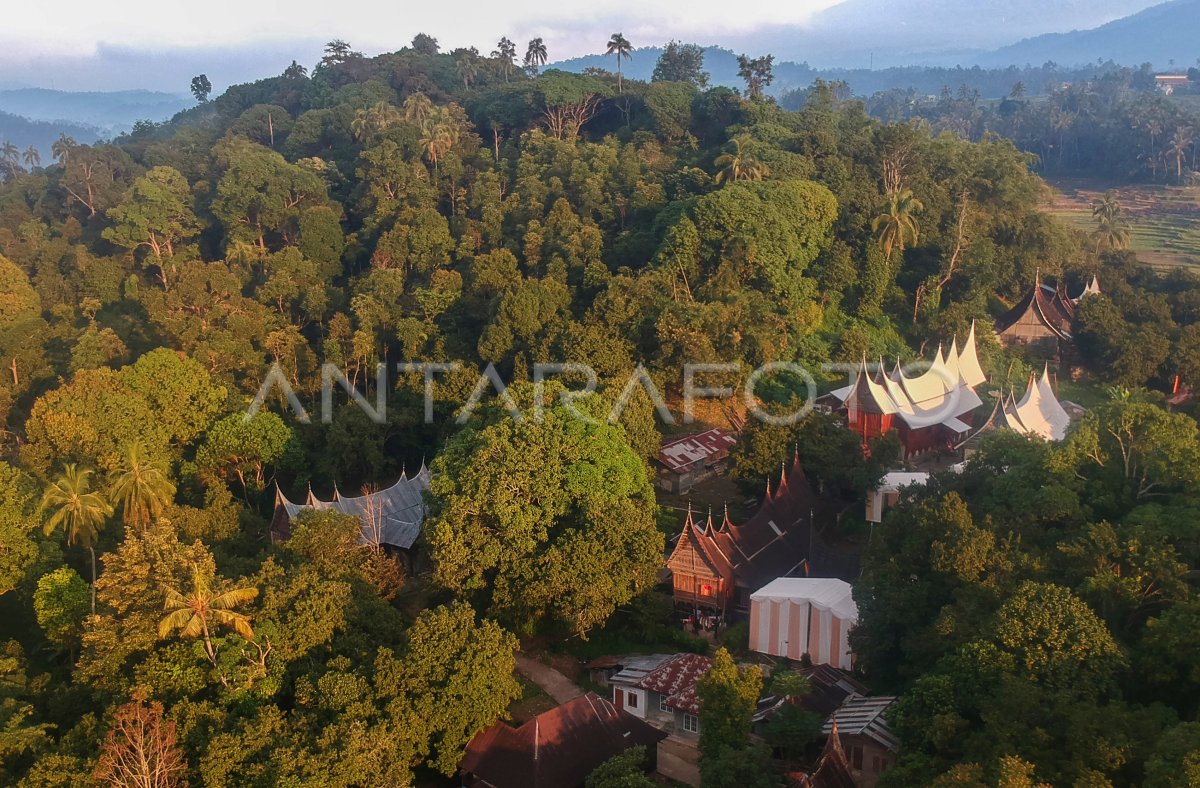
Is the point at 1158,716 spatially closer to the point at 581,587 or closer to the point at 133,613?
the point at 581,587

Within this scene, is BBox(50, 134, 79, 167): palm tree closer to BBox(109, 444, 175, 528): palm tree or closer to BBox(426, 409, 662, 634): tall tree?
BBox(109, 444, 175, 528): palm tree

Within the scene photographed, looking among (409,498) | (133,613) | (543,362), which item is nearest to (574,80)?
(543,362)

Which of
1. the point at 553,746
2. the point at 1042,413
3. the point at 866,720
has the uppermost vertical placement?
the point at 1042,413

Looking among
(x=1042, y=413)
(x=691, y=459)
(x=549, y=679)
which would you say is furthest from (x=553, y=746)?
(x=1042, y=413)

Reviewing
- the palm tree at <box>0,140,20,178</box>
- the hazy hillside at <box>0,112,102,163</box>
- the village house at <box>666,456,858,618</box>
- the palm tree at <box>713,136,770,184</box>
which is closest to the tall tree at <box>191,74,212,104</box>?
the palm tree at <box>0,140,20,178</box>

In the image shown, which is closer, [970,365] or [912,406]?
[912,406]

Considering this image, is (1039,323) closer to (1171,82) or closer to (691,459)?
(691,459)

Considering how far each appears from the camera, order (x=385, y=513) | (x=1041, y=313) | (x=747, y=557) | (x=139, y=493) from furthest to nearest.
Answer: (x=1041, y=313) → (x=385, y=513) → (x=747, y=557) → (x=139, y=493)
